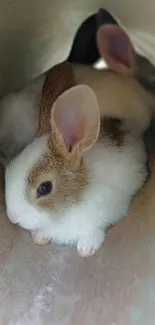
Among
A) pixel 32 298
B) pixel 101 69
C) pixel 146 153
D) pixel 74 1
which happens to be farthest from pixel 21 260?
pixel 74 1

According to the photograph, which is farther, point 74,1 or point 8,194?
point 74,1

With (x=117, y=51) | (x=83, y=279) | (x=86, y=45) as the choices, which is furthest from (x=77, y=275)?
(x=86, y=45)

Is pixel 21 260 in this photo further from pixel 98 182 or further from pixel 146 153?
pixel 146 153

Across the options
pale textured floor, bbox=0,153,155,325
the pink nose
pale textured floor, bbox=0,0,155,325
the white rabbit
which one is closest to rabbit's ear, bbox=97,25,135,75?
the white rabbit

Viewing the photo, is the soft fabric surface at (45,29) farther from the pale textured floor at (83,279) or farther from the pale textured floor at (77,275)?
the pale textured floor at (83,279)

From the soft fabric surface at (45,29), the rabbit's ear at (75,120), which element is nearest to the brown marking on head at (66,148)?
the rabbit's ear at (75,120)

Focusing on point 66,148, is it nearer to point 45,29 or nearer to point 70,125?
point 70,125

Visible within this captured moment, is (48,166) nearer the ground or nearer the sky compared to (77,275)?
nearer the sky

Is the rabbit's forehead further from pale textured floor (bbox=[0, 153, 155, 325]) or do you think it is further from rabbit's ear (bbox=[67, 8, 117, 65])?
rabbit's ear (bbox=[67, 8, 117, 65])
